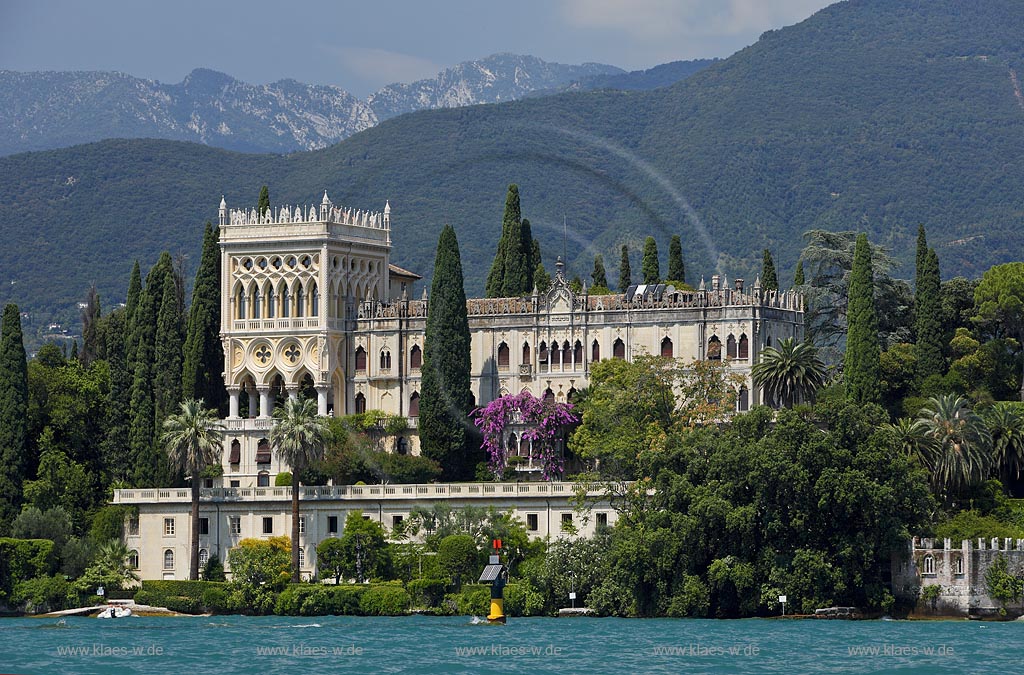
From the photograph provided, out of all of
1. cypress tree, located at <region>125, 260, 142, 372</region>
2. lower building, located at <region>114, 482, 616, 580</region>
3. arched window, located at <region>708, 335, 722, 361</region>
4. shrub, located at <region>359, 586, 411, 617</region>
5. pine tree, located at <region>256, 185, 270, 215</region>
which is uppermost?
pine tree, located at <region>256, 185, 270, 215</region>

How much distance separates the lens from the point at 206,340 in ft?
315

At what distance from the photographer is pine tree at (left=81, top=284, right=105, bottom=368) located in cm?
11069

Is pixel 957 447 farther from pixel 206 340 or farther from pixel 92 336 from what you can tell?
pixel 92 336

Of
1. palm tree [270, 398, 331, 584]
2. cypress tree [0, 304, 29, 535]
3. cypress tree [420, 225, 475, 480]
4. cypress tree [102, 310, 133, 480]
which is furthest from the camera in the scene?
cypress tree [102, 310, 133, 480]

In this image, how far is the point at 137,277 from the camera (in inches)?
4023

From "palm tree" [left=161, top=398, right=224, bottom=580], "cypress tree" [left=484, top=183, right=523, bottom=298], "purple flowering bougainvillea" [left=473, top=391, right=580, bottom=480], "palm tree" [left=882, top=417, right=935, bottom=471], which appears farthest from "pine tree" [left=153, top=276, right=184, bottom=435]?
"palm tree" [left=882, top=417, right=935, bottom=471]

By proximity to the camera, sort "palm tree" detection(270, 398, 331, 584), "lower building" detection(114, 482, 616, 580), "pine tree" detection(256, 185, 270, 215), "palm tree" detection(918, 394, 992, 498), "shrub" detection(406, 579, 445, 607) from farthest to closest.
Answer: "pine tree" detection(256, 185, 270, 215), "palm tree" detection(270, 398, 331, 584), "lower building" detection(114, 482, 616, 580), "shrub" detection(406, 579, 445, 607), "palm tree" detection(918, 394, 992, 498)

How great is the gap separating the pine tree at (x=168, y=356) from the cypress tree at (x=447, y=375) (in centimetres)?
1230

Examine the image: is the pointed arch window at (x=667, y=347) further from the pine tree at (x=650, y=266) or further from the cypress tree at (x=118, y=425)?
the cypress tree at (x=118, y=425)

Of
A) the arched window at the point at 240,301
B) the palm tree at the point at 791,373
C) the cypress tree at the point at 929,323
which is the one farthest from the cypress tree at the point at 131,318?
the cypress tree at the point at 929,323

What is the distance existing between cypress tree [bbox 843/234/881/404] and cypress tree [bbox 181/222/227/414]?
30371mm

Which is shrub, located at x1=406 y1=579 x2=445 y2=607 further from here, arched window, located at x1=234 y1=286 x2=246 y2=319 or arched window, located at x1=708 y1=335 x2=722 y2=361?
arched window, located at x1=234 y1=286 x2=246 y2=319

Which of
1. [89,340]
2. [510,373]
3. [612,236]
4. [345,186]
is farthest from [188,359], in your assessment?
[345,186]

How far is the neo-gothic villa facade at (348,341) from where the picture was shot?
8769 cm
